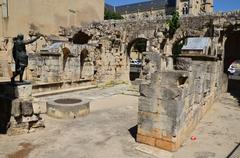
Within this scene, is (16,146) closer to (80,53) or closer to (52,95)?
(52,95)

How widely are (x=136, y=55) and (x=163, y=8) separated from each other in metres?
17.5

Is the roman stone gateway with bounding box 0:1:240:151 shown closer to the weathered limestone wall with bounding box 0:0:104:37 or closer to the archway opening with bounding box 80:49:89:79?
the archway opening with bounding box 80:49:89:79

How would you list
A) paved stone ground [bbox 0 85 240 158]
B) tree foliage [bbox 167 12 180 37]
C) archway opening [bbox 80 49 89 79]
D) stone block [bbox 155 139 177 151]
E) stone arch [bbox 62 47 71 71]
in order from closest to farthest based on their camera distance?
paved stone ground [bbox 0 85 240 158] < stone block [bbox 155 139 177 151] < stone arch [bbox 62 47 71 71] < tree foliage [bbox 167 12 180 37] < archway opening [bbox 80 49 89 79]

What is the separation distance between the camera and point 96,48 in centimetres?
1468

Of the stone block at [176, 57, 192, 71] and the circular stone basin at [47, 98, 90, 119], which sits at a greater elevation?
the stone block at [176, 57, 192, 71]

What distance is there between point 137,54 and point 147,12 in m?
18.5

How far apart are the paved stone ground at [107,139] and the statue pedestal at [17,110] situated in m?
0.25

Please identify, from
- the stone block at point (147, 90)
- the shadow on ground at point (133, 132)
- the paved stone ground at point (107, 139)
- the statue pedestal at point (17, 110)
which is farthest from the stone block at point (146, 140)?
the statue pedestal at point (17, 110)

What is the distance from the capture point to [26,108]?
19.2 feet

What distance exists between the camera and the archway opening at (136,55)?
17108 mm

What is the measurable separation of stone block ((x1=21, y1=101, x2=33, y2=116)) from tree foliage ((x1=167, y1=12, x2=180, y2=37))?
10.9m

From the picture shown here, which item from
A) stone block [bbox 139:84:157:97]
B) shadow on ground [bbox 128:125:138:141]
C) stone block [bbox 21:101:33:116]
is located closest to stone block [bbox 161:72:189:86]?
stone block [bbox 139:84:157:97]

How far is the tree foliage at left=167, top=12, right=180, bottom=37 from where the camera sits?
14.5 meters

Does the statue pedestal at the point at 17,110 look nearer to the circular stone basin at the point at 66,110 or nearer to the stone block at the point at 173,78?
the circular stone basin at the point at 66,110
